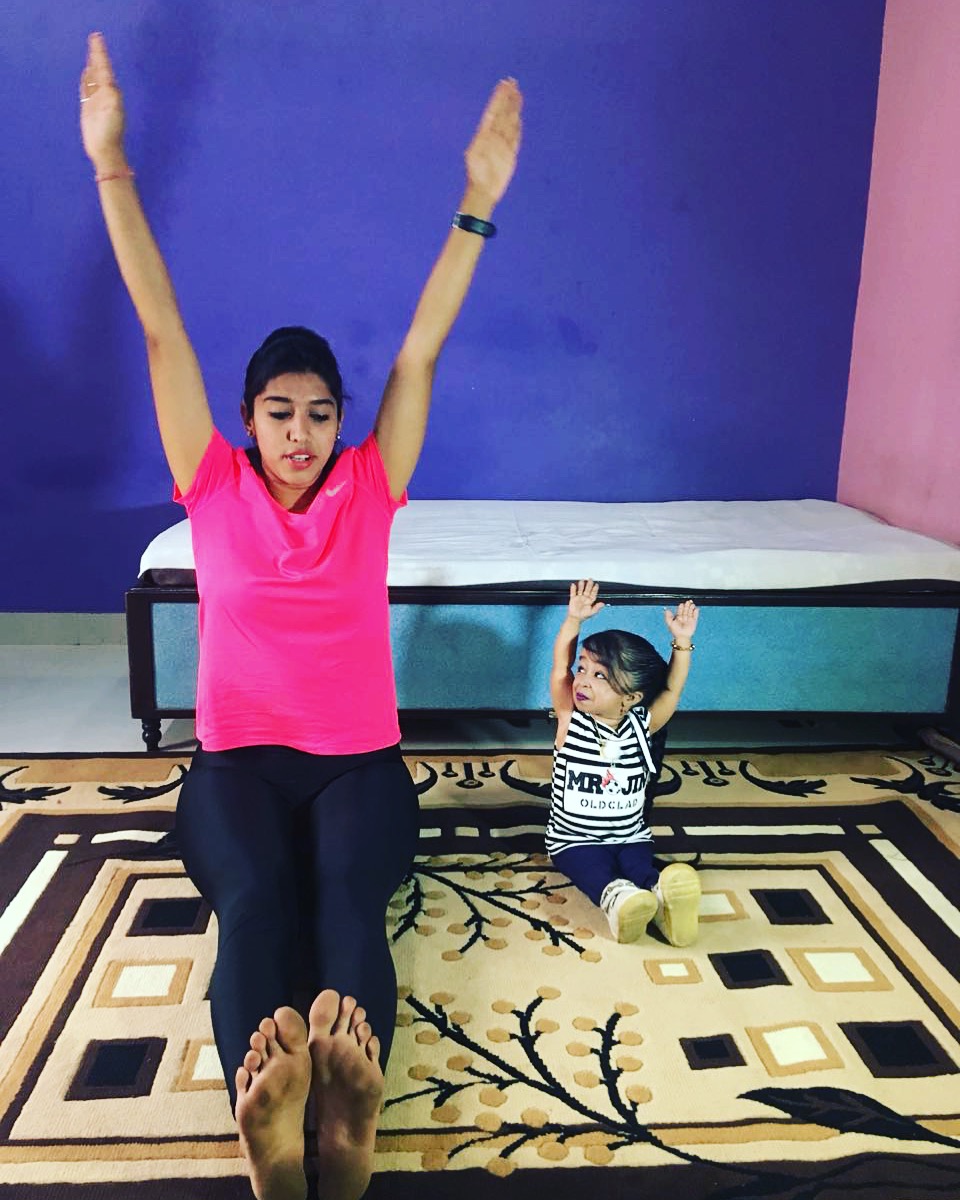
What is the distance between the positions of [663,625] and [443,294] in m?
1.06

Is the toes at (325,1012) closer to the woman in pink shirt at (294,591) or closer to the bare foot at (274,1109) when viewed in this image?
the bare foot at (274,1109)

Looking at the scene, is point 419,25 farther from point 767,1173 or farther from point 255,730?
point 767,1173

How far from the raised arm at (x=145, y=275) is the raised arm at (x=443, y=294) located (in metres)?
0.29

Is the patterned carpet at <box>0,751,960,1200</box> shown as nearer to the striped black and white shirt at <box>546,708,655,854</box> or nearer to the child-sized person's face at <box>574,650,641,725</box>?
the striped black and white shirt at <box>546,708,655,854</box>

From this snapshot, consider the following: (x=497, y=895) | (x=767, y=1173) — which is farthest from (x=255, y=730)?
(x=767, y=1173)

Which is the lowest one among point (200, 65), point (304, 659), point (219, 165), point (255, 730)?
point (255, 730)

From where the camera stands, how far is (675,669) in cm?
179

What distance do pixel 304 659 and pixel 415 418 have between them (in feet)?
1.36

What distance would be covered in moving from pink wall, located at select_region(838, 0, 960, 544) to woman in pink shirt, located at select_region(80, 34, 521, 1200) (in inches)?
63.9

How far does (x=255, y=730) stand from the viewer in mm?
1528

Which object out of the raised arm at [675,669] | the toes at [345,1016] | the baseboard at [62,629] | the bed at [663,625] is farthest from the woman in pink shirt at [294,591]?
the baseboard at [62,629]

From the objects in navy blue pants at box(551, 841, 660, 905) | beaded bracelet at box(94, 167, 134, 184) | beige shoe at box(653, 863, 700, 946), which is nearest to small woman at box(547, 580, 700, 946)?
navy blue pants at box(551, 841, 660, 905)

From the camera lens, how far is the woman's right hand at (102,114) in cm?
132

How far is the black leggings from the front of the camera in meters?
1.15
